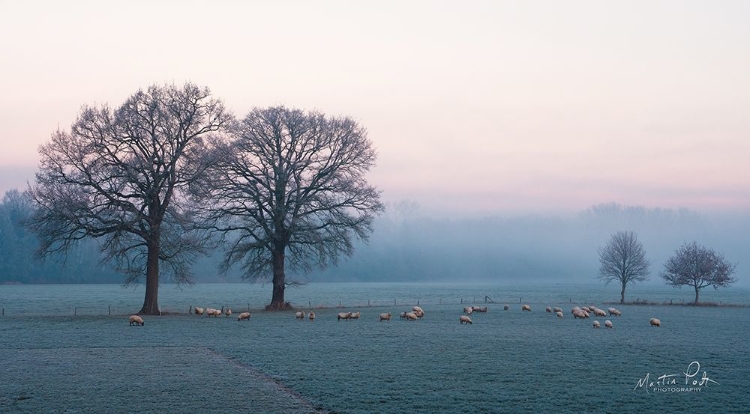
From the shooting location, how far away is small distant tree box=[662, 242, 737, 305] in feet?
248

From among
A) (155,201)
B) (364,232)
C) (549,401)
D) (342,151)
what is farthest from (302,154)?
(549,401)

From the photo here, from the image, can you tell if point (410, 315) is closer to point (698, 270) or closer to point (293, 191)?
point (293, 191)

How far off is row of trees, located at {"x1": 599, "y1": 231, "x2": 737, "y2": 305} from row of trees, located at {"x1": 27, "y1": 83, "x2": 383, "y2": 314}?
128ft

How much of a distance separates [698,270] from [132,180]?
61371 millimetres

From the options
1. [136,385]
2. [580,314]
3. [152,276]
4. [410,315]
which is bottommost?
[410,315]

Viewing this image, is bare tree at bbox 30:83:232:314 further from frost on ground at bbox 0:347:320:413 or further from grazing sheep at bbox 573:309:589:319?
grazing sheep at bbox 573:309:589:319

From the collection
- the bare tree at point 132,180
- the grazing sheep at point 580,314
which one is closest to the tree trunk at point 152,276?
the bare tree at point 132,180

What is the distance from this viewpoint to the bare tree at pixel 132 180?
43.0 meters

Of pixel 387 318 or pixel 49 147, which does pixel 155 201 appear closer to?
pixel 49 147

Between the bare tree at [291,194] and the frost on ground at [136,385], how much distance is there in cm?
2609

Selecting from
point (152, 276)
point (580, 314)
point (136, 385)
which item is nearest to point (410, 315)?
point (580, 314)

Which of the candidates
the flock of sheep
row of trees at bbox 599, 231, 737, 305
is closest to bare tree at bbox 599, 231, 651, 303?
row of trees at bbox 599, 231, 737, 305

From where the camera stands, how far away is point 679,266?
77.9 meters

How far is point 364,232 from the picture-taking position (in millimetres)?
53844
